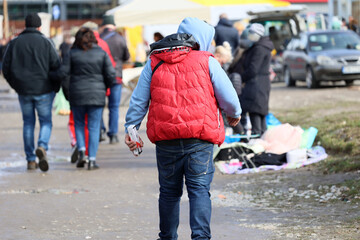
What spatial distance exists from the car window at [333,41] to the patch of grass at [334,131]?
6741 millimetres

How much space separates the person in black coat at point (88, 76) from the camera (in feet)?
32.8

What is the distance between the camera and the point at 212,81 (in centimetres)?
529

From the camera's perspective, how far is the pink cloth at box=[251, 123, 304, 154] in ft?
34.0

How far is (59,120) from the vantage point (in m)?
16.9

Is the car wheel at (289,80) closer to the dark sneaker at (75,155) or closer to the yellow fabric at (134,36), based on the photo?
the yellow fabric at (134,36)

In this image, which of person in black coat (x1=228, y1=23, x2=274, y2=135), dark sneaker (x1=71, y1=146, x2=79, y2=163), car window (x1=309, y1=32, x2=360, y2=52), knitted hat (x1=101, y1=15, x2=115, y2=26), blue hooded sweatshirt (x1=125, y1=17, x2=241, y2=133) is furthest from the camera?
car window (x1=309, y1=32, x2=360, y2=52)

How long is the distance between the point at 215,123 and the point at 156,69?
0.52 meters

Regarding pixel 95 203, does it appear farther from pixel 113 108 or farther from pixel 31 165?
pixel 113 108

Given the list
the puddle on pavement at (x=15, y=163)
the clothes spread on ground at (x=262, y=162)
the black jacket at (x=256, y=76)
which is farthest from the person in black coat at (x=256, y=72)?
the puddle on pavement at (x=15, y=163)

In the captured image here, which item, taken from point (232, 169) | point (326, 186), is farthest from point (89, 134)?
point (326, 186)

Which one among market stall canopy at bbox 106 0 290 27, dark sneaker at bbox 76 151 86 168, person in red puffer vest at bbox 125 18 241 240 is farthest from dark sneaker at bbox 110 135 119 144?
person in red puffer vest at bbox 125 18 241 240

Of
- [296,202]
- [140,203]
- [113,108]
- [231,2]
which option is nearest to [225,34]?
[113,108]

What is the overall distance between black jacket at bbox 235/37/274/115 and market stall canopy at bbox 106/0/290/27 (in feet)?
28.0

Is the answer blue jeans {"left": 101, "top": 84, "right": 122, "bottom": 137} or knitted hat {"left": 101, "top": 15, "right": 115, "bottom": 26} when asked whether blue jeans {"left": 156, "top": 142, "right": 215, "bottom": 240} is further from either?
knitted hat {"left": 101, "top": 15, "right": 115, "bottom": 26}
